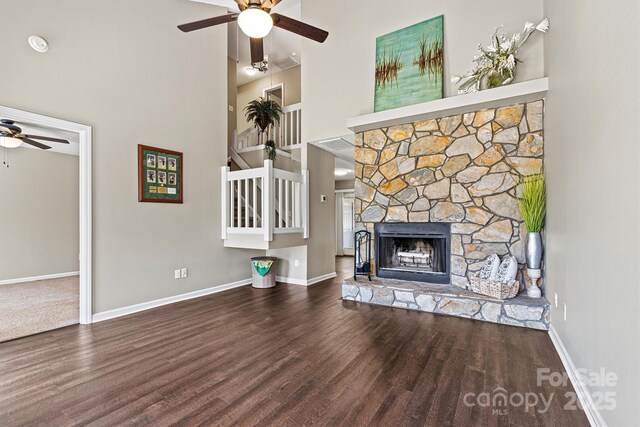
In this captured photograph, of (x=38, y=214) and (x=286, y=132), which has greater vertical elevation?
(x=286, y=132)

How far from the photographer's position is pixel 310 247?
529 cm

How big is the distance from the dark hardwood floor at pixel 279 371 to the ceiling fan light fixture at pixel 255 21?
2717 millimetres

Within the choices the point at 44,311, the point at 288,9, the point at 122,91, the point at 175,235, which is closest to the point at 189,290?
the point at 175,235

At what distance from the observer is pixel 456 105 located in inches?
140

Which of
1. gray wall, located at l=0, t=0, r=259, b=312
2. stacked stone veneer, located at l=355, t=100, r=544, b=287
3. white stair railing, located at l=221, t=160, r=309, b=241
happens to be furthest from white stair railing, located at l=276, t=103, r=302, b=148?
stacked stone veneer, located at l=355, t=100, r=544, b=287

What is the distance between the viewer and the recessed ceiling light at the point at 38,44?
118 inches

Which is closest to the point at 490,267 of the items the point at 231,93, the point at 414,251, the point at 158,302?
the point at 414,251

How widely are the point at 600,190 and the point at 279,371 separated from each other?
2.33 meters

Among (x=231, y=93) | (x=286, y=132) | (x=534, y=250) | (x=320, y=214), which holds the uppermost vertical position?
(x=231, y=93)

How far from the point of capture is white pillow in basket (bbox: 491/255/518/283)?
129 inches

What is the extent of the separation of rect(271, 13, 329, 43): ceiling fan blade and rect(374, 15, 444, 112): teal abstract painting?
1.71 meters

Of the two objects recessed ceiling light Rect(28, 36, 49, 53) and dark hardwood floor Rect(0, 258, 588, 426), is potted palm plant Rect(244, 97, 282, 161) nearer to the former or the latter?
recessed ceiling light Rect(28, 36, 49, 53)

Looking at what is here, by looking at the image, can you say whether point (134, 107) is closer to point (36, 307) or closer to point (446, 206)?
point (36, 307)

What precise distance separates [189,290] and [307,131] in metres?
3.14
